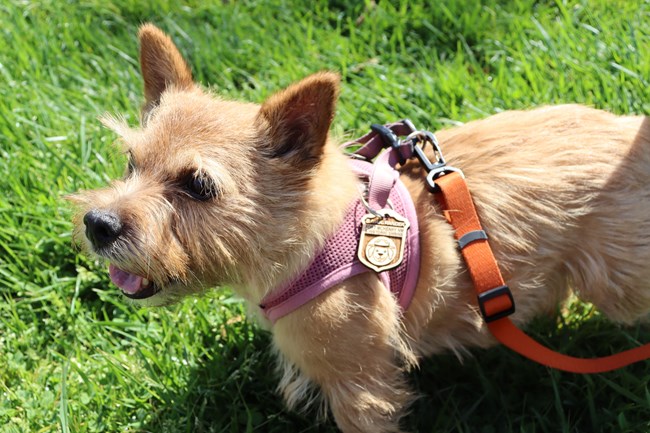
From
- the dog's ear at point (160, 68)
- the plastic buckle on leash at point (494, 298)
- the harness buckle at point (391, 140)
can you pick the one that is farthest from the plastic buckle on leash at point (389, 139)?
the dog's ear at point (160, 68)

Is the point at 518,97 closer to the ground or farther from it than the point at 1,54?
closer to the ground

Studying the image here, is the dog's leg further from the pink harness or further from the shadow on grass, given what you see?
the shadow on grass

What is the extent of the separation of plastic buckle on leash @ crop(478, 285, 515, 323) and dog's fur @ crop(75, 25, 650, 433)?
0.15m

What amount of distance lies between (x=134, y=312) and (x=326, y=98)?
182cm

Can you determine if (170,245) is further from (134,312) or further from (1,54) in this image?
(1,54)

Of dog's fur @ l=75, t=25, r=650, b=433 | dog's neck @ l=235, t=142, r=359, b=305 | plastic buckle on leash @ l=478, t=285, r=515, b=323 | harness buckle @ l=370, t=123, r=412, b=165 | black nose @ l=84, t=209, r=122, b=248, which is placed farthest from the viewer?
harness buckle @ l=370, t=123, r=412, b=165

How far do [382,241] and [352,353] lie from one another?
1.57 feet

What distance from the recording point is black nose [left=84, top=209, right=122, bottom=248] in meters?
2.14

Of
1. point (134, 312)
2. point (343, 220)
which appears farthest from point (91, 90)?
point (343, 220)

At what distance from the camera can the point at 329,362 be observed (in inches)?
99.3

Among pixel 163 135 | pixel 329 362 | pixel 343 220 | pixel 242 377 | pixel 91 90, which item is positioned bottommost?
pixel 242 377

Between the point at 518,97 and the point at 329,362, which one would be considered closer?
the point at 329,362

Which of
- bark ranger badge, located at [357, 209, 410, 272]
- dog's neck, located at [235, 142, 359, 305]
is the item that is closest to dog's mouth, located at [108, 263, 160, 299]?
dog's neck, located at [235, 142, 359, 305]

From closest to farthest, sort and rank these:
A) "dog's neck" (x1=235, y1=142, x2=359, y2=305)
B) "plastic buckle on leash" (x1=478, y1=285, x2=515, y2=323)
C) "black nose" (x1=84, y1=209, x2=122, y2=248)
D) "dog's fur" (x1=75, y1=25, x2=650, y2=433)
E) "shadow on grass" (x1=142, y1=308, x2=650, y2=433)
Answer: "black nose" (x1=84, y1=209, x2=122, y2=248), "dog's fur" (x1=75, y1=25, x2=650, y2=433), "dog's neck" (x1=235, y1=142, x2=359, y2=305), "plastic buckle on leash" (x1=478, y1=285, x2=515, y2=323), "shadow on grass" (x1=142, y1=308, x2=650, y2=433)
